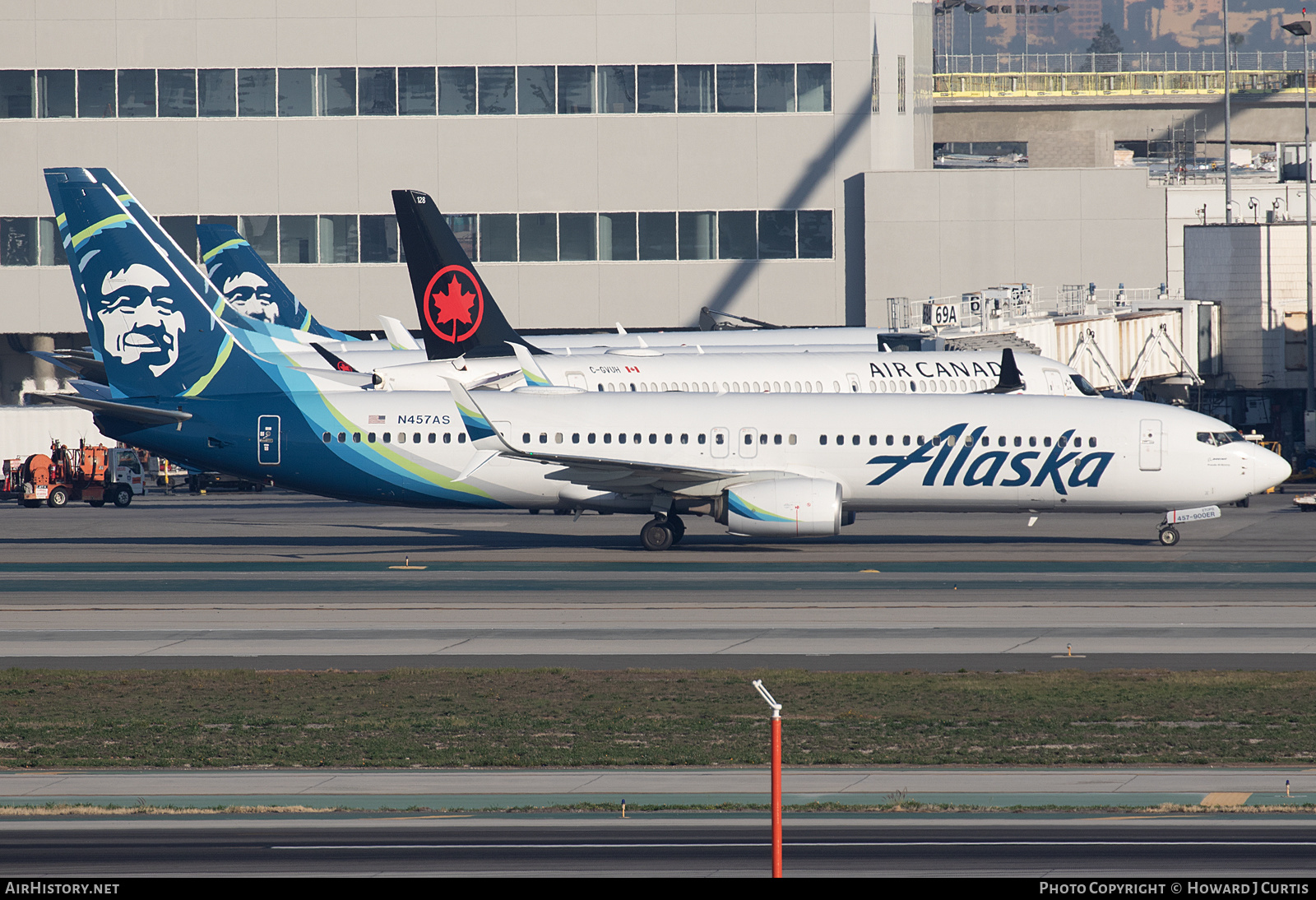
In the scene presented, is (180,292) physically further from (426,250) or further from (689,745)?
(689,745)

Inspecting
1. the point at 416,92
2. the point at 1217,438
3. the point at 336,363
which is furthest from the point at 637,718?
the point at 416,92

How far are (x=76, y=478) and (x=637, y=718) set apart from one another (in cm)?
Result: 4560

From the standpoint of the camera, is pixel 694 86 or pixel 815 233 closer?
pixel 694 86

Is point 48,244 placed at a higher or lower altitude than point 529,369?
higher

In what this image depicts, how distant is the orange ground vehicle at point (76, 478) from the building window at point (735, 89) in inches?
1397

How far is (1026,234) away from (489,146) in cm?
2883

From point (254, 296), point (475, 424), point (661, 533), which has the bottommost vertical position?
point (661, 533)

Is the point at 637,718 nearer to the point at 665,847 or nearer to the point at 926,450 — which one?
the point at 665,847

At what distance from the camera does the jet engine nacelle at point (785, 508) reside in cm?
3875

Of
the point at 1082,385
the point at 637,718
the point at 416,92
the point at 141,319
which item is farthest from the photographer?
the point at 416,92

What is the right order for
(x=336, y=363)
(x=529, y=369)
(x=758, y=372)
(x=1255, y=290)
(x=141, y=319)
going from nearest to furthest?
(x=141, y=319) → (x=529, y=369) → (x=336, y=363) → (x=758, y=372) → (x=1255, y=290)

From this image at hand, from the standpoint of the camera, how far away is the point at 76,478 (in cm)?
6116

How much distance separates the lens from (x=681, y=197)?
81188mm

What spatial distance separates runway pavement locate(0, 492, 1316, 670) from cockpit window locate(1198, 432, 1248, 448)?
285 centimetres
